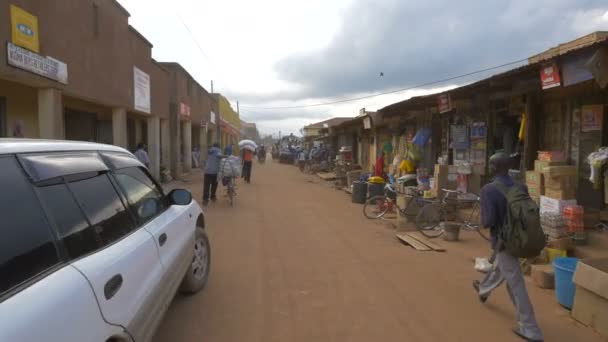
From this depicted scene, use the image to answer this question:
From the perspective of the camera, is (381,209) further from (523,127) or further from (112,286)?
(112,286)

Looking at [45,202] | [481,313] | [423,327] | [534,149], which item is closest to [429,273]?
[481,313]

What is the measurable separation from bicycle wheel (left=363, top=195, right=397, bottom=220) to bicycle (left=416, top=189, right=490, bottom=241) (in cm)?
155

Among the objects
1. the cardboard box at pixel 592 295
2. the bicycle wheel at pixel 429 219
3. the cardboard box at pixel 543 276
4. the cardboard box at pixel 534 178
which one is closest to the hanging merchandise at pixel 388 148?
the bicycle wheel at pixel 429 219

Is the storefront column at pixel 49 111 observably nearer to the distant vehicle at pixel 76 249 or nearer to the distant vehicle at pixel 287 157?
the distant vehicle at pixel 76 249

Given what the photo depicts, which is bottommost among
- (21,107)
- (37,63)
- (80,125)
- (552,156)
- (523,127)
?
(552,156)

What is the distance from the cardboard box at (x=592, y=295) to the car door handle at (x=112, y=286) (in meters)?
3.97

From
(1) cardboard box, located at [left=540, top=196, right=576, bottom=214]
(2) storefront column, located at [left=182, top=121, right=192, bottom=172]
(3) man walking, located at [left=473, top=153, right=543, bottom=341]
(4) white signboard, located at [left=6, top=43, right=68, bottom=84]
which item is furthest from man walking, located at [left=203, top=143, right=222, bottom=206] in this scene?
(2) storefront column, located at [left=182, top=121, right=192, bottom=172]

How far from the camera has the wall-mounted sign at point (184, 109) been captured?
20.6 m

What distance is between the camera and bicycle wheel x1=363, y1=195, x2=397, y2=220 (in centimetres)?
998

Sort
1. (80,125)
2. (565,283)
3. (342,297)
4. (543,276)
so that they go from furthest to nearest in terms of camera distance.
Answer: (80,125) → (543,276) → (342,297) → (565,283)

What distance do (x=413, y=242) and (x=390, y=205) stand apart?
2.98m

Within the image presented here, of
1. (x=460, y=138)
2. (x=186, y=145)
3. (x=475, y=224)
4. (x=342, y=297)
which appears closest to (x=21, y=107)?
(x=342, y=297)

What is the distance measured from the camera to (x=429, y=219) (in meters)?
8.19

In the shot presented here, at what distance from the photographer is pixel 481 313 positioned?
4.22 metres
